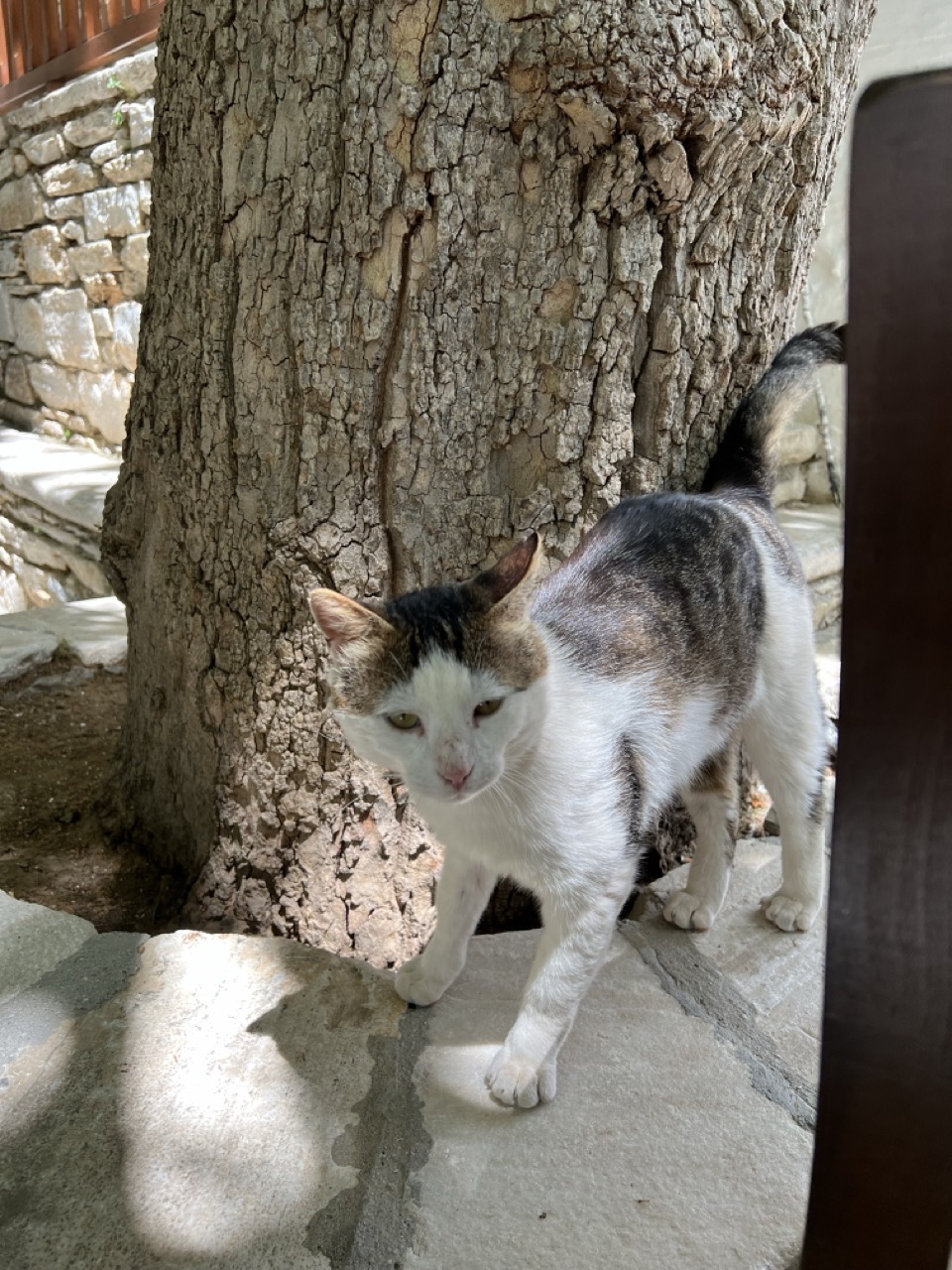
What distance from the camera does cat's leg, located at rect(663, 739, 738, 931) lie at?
2.11 meters

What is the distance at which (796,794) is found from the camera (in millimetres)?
2141

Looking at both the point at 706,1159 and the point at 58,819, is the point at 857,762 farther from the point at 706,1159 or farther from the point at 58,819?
the point at 58,819

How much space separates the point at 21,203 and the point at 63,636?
5.47 metres

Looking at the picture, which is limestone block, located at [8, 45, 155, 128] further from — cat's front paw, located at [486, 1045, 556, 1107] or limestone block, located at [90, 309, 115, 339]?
cat's front paw, located at [486, 1045, 556, 1107]

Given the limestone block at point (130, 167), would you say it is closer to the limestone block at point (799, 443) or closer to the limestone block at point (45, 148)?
the limestone block at point (45, 148)

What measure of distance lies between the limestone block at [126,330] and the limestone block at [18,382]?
174cm

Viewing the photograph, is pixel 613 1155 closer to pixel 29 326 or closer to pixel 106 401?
pixel 106 401

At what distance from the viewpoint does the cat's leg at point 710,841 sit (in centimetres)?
211

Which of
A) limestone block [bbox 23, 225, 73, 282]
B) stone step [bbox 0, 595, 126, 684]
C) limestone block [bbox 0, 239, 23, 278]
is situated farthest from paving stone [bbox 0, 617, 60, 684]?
limestone block [bbox 0, 239, 23, 278]

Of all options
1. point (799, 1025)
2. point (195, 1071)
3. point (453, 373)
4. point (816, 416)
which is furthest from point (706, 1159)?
point (816, 416)

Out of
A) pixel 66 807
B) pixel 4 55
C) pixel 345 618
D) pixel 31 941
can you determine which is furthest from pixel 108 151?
pixel 345 618

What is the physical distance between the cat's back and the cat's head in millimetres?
252

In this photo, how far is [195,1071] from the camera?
5.45ft

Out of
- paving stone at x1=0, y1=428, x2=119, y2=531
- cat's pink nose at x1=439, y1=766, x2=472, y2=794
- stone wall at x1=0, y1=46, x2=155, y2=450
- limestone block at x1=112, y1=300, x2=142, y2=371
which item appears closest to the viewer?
cat's pink nose at x1=439, y1=766, x2=472, y2=794
